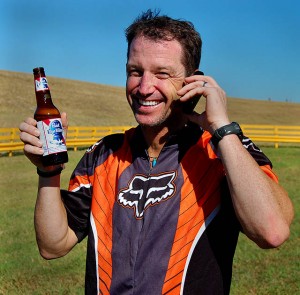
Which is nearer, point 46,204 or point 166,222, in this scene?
point 166,222

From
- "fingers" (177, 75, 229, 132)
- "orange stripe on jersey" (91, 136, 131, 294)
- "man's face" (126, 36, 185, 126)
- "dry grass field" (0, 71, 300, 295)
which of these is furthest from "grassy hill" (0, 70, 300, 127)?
"fingers" (177, 75, 229, 132)

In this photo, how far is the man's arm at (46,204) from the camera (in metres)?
2.35

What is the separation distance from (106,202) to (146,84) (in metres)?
0.63

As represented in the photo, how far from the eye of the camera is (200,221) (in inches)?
86.0

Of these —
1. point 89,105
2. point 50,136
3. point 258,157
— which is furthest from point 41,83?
point 89,105

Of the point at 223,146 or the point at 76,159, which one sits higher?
the point at 223,146

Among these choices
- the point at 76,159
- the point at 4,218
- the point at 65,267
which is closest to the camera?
the point at 65,267

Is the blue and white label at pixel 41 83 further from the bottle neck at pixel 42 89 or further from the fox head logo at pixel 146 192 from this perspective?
the fox head logo at pixel 146 192

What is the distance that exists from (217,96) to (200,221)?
0.58m

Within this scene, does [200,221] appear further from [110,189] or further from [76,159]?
[76,159]

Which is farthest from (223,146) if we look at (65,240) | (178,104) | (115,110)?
(115,110)

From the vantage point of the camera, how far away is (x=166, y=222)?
2.22m

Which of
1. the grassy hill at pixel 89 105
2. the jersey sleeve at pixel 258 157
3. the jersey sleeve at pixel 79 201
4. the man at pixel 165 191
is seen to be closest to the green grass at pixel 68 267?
the jersey sleeve at pixel 79 201

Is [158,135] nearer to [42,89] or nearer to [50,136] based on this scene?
[50,136]
